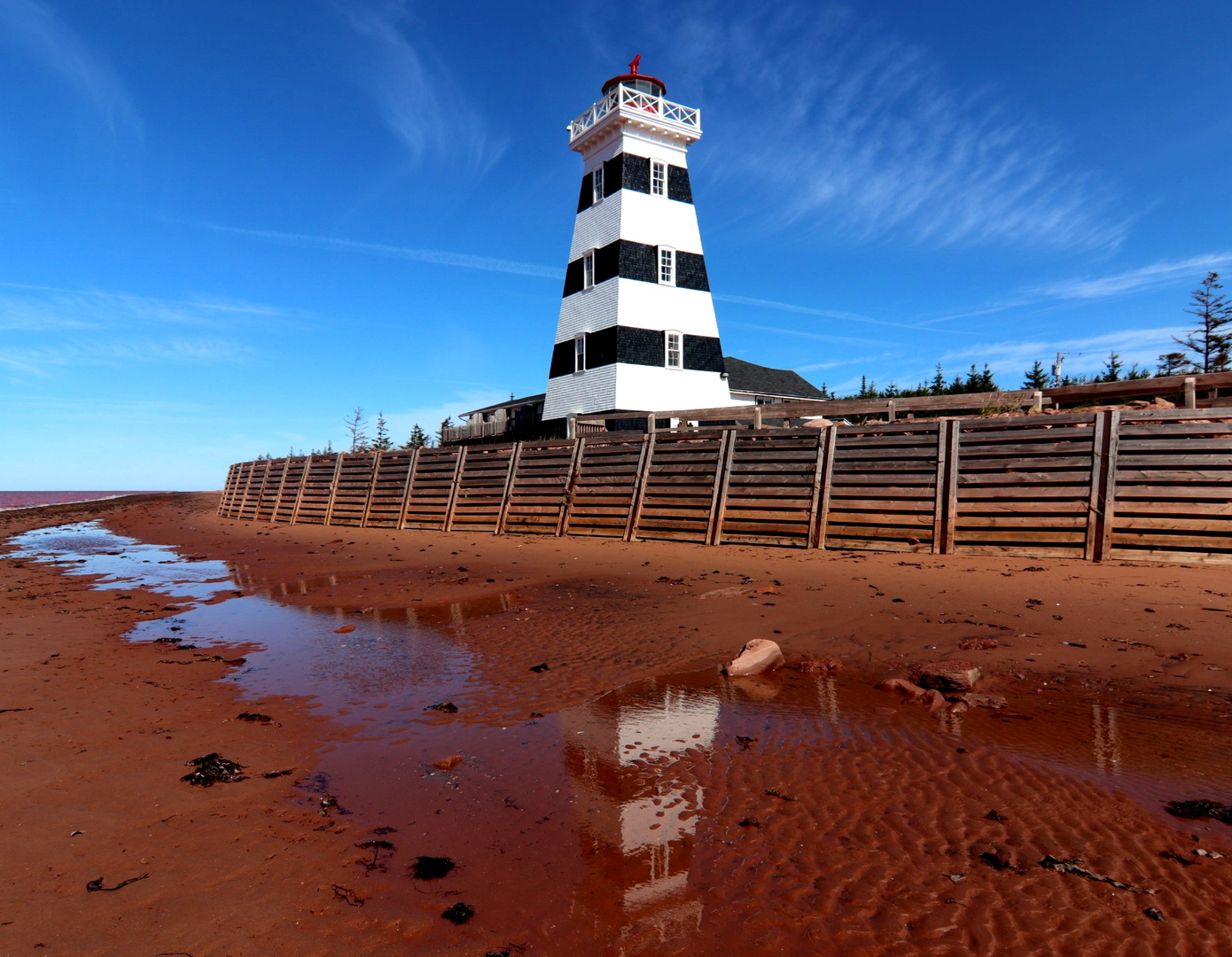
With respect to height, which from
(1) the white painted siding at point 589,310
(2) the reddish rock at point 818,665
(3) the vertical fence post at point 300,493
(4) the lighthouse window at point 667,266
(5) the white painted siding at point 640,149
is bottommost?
(2) the reddish rock at point 818,665

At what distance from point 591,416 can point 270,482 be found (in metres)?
16.6

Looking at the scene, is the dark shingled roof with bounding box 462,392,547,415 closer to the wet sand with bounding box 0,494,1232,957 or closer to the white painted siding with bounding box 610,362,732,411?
the white painted siding with bounding box 610,362,732,411

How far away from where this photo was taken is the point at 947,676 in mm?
4855

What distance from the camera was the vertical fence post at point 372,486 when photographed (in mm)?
22703

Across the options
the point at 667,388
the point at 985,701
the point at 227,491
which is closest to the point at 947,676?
the point at 985,701

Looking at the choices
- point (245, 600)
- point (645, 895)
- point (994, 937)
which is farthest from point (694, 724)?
point (245, 600)

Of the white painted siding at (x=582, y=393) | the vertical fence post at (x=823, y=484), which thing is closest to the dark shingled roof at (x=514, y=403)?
the white painted siding at (x=582, y=393)

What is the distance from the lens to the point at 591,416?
26.3m

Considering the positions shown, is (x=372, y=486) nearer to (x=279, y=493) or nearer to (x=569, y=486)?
(x=279, y=493)

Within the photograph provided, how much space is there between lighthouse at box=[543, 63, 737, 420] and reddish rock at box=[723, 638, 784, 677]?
19999 mm

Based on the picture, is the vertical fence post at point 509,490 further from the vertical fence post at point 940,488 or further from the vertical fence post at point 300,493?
the vertical fence post at point 300,493

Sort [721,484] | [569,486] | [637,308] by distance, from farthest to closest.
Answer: [637,308]
[569,486]
[721,484]

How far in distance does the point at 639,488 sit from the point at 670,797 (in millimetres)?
11661

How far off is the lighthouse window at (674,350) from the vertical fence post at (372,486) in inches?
476
